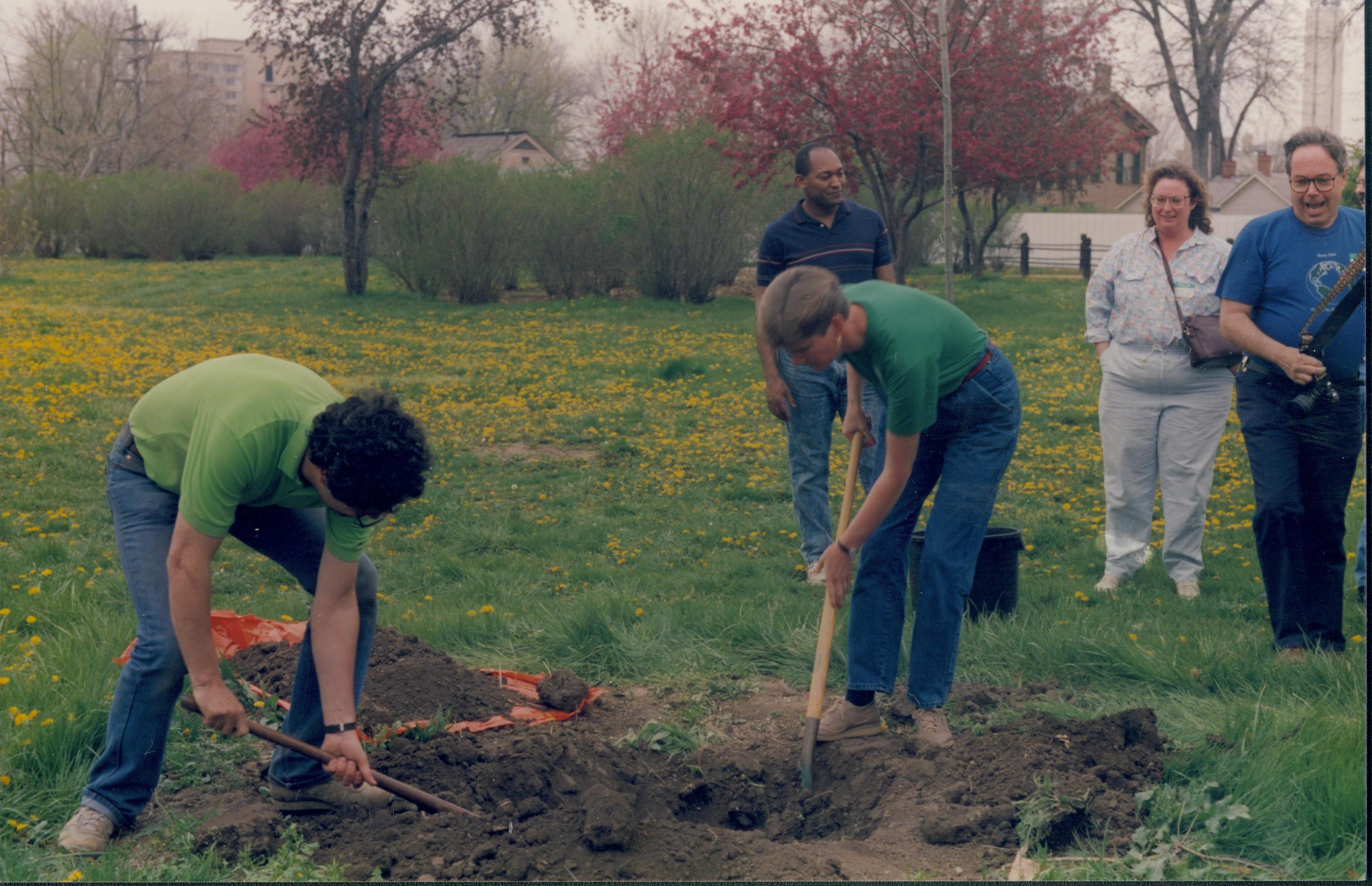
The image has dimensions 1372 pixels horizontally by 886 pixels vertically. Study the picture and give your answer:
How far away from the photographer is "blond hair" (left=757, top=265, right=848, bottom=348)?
3.09 m

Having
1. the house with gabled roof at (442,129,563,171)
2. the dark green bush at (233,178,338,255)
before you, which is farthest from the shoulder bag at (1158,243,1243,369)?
the house with gabled roof at (442,129,563,171)

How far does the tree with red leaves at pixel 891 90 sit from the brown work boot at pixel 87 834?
1479cm

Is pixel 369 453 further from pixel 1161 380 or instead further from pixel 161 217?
pixel 161 217

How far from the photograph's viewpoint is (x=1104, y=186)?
54156 millimetres

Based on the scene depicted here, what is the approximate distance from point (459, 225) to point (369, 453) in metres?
16.8

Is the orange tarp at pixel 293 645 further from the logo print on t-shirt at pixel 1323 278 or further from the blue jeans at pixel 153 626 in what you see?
the logo print on t-shirt at pixel 1323 278

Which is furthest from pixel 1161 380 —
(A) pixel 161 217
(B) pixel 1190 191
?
(A) pixel 161 217

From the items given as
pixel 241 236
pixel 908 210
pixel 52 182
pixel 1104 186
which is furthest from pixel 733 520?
pixel 1104 186

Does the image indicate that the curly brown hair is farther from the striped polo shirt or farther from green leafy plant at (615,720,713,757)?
green leafy plant at (615,720,713,757)

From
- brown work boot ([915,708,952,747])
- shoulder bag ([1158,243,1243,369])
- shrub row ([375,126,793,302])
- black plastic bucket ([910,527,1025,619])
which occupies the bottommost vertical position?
brown work boot ([915,708,952,747])

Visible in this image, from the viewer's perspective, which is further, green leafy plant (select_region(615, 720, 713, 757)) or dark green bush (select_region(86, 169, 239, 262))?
dark green bush (select_region(86, 169, 239, 262))

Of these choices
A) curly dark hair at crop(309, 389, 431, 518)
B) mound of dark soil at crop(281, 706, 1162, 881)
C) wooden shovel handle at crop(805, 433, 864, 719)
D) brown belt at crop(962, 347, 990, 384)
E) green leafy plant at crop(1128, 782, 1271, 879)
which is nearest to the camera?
curly dark hair at crop(309, 389, 431, 518)

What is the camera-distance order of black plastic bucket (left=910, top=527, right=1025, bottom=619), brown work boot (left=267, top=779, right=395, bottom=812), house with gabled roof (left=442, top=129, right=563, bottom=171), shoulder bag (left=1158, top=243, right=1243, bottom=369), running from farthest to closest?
1. house with gabled roof (left=442, top=129, right=563, bottom=171)
2. shoulder bag (left=1158, top=243, right=1243, bottom=369)
3. black plastic bucket (left=910, top=527, right=1025, bottom=619)
4. brown work boot (left=267, top=779, right=395, bottom=812)

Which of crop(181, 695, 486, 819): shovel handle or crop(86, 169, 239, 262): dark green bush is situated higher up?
crop(86, 169, 239, 262): dark green bush
